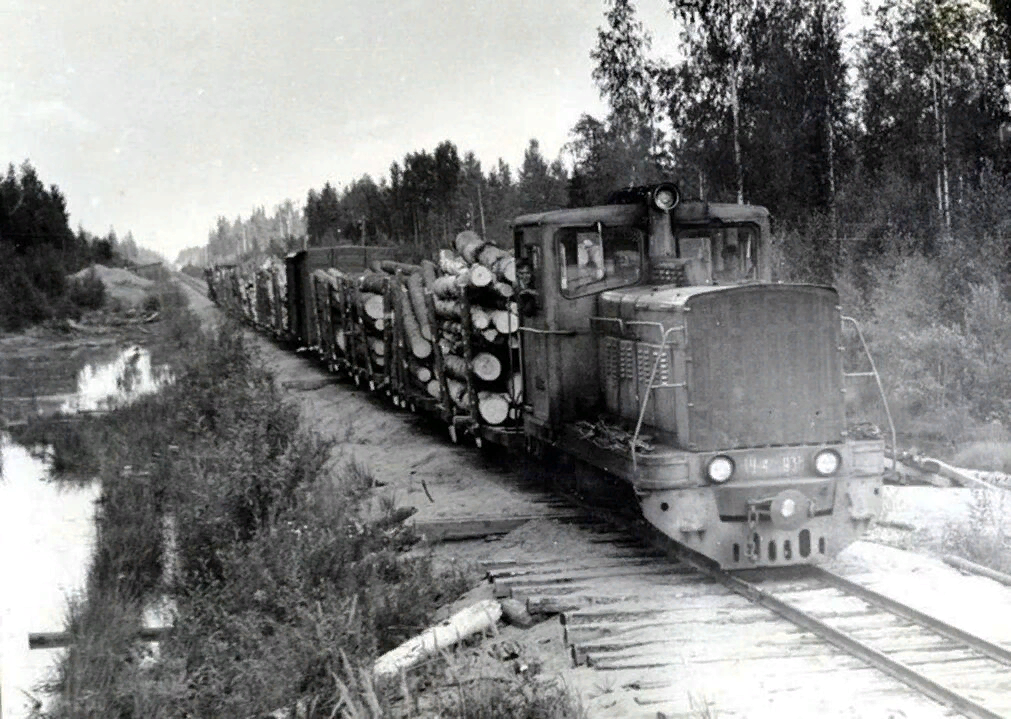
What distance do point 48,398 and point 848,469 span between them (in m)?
20.9

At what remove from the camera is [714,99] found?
71.7ft

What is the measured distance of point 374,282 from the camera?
18266 mm

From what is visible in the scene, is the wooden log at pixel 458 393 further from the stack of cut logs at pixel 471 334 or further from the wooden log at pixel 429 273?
the wooden log at pixel 429 273

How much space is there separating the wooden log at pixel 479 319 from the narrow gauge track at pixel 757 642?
4225 millimetres

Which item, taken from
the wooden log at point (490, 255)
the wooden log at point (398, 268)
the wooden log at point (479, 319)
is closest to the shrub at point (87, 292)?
the wooden log at point (398, 268)

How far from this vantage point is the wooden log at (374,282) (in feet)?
58.5

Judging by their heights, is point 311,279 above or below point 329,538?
above

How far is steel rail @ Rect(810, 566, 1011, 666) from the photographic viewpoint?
5898 millimetres

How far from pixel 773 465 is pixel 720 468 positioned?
0.40m

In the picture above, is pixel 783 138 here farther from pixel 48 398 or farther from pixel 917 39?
pixel 48 398

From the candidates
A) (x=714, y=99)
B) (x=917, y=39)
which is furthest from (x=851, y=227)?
(x=917, y=39)

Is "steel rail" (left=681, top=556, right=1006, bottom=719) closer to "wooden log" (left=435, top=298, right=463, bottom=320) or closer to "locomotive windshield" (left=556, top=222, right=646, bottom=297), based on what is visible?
"locomotive windshield" (left=556, top=222, right=646, bottom=297)

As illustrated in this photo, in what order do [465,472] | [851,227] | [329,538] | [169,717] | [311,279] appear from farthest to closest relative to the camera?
1. [311,279]
2. [851,227]
3. [465,472]
4. [329,538]
5. [169,717]

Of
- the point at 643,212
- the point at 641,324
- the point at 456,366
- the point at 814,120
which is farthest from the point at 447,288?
the point at 814,120
